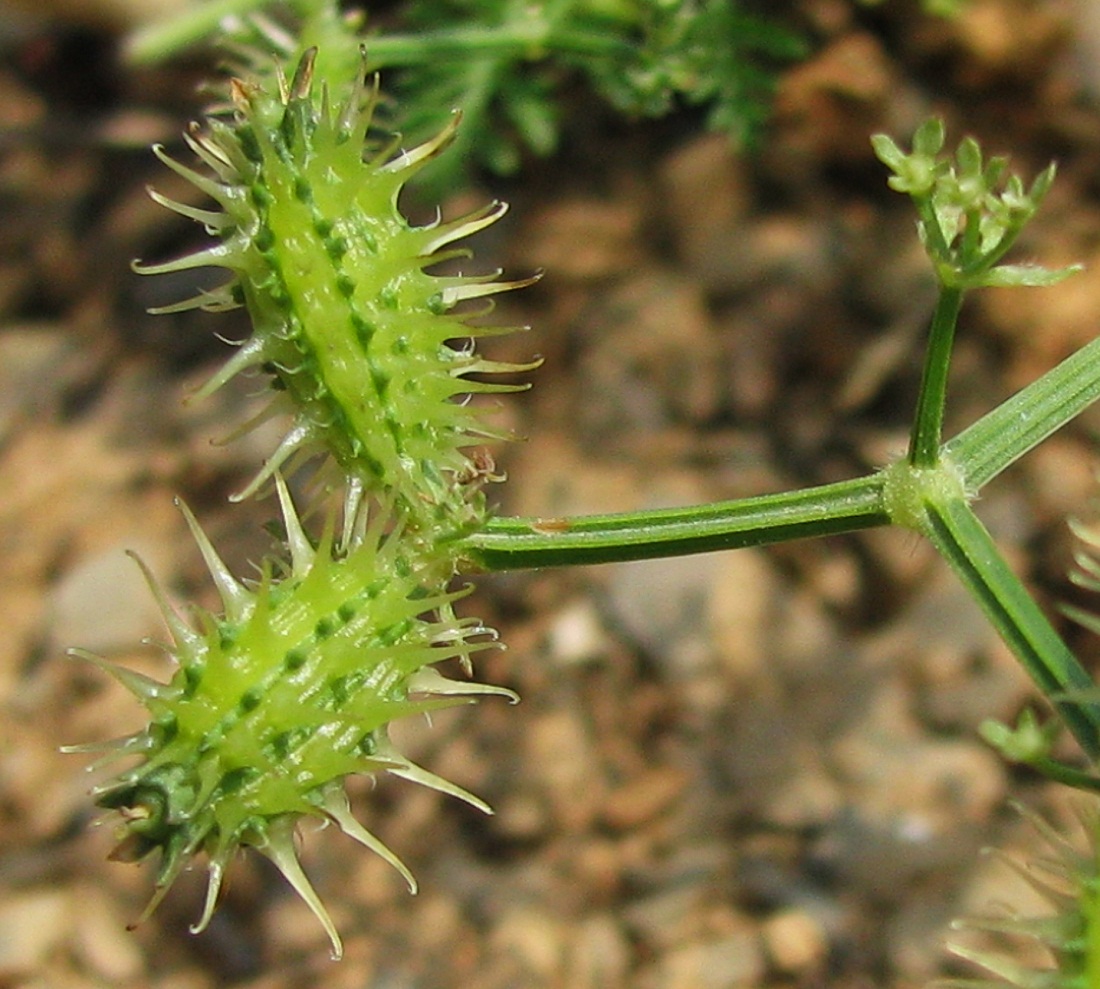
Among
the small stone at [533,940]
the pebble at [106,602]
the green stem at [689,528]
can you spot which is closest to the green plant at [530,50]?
the green stem at [689,528]

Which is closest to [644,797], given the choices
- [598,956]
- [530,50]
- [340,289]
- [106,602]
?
[598,956]

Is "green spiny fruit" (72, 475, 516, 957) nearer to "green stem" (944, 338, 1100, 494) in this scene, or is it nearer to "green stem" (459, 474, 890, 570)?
"green stem" (459, 474, 890, 570)

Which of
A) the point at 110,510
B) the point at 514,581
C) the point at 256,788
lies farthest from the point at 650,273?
the point at 256,788

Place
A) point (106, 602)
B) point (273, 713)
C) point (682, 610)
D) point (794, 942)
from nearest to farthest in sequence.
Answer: point (273, 713) < point (794, 942) < point (682, 610) < point (106, 602)

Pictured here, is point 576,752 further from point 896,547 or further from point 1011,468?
point 1011,468

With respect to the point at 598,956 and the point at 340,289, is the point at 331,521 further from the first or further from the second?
the point at 598,956

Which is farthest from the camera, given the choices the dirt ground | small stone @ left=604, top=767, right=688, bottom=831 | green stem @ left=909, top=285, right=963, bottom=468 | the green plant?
small stone @ left=604, top=767, right=688, bottom=831

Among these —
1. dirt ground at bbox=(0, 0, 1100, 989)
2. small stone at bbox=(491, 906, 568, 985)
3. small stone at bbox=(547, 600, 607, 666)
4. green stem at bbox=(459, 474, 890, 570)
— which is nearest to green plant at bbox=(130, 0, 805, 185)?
dirt ground at bbox=(0, 0, 1100, 989)
